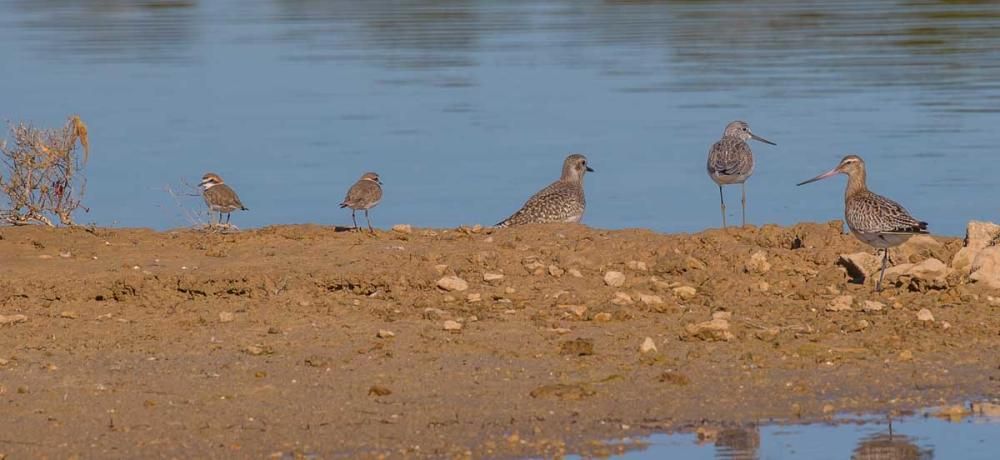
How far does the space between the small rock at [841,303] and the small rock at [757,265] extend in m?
0.81

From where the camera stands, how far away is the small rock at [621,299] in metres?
11.4

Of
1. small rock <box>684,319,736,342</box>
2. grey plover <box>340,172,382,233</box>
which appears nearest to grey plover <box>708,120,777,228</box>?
grey plover <box>340,172,382,233</box>

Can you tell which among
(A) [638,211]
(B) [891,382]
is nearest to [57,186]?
(A) [638,211]

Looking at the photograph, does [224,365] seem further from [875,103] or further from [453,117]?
[875,103]

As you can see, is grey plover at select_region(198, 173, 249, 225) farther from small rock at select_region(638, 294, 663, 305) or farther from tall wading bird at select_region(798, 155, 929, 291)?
tall wading bird at select_region(798, 155, 929, 291)

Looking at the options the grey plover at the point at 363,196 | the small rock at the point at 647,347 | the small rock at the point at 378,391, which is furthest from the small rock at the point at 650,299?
the grey plover at the point at 363,196

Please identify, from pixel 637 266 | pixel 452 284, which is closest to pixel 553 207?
pixel 637 266

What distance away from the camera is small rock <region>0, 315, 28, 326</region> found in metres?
11.1

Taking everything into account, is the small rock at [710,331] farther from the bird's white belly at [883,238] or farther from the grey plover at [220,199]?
the grey plover at [220,199]

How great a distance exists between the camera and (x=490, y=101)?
91.8 ft

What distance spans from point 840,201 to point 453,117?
804 centimetres

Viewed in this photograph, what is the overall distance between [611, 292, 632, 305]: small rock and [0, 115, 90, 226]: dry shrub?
5081 millimetres

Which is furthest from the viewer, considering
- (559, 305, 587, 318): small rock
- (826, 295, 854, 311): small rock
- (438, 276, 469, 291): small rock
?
(438, 276, 469, 291): small rock

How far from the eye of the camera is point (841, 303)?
11.4m
